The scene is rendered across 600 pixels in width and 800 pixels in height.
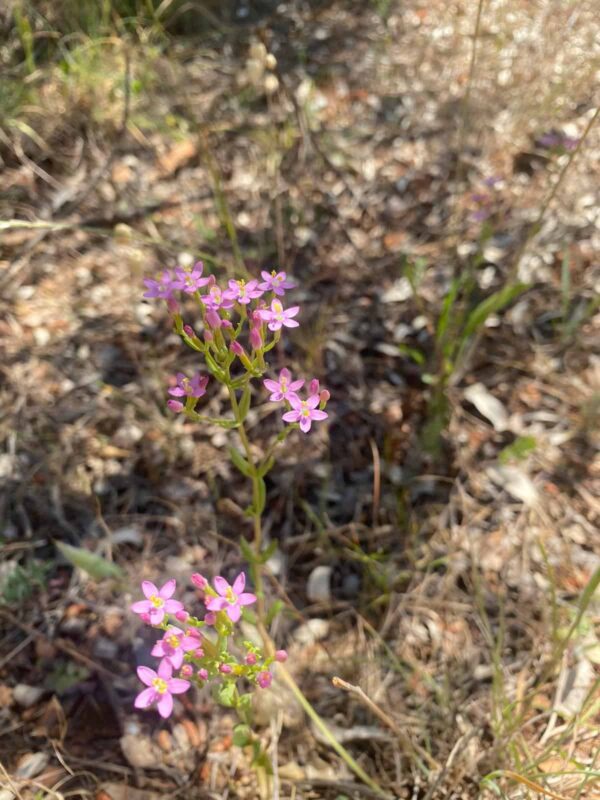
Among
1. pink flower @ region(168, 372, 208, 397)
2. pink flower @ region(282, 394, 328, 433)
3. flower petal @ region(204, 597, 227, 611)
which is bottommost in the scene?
flower petal @ region(204, 597, 227, 611)

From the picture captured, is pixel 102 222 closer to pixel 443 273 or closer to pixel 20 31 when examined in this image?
pixel 20 31

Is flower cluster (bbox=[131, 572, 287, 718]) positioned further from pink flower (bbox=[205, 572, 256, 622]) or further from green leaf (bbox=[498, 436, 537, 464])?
green leaf (bbox=[498, 436, 537, 464])

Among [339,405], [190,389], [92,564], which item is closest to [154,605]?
[190,389]

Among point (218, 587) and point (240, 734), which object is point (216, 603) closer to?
point (218, 587)

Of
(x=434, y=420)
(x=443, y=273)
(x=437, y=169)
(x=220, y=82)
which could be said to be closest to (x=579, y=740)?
(x=434, y=420)

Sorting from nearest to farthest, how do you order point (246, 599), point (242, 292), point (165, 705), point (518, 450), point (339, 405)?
Result: point (165, 705) → point (246, 599) → point (242, 292) → point (518, 450) → point (339, 405)

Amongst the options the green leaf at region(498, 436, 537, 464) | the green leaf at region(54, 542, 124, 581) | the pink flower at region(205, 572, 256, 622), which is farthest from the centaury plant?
the green leaf at region(498, 436, 537, 464)
